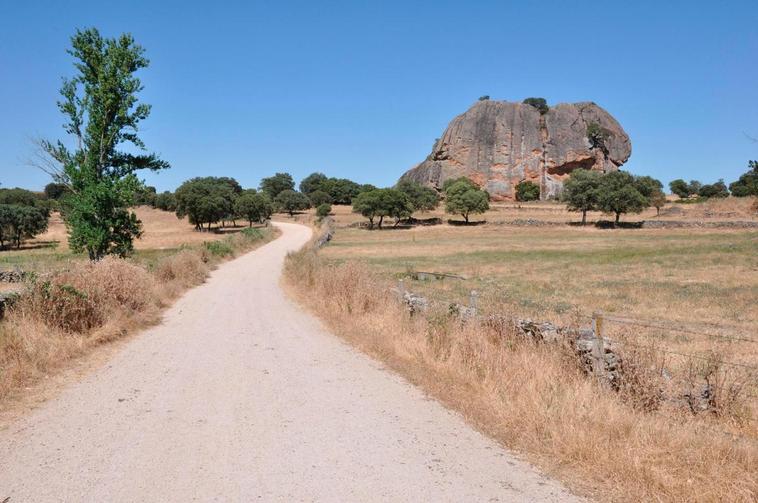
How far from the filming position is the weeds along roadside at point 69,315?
25.7 feet

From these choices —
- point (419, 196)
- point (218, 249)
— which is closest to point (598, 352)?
point (218, 249)

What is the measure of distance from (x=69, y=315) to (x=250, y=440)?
21.6ft

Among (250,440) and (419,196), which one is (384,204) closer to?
(419,196)

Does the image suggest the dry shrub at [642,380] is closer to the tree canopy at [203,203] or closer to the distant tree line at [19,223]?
the distant tree line at [19,223]

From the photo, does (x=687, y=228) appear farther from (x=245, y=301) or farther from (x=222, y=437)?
(x=222, y=437)

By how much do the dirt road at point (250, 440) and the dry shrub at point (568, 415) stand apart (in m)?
0.41

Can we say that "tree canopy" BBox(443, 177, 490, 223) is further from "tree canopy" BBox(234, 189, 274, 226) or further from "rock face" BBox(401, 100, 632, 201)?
"rock face" BBox(401, 100, 632, 201)

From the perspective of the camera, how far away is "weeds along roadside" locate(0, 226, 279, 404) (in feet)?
25.7

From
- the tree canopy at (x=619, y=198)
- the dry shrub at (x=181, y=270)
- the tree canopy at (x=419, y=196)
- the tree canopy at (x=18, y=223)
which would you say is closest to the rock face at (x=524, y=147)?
the tree canopy at (x=419, y=196)

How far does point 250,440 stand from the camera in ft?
18.0

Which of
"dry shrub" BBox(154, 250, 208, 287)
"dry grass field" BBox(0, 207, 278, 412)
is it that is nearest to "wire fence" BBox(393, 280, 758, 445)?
"dry grass field" BBox(0, 207, 278, 412)

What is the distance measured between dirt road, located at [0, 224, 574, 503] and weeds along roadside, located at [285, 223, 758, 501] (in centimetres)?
38

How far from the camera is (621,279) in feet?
74.1

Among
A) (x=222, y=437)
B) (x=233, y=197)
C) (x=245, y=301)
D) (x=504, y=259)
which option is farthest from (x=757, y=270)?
(x=233, y=197)
